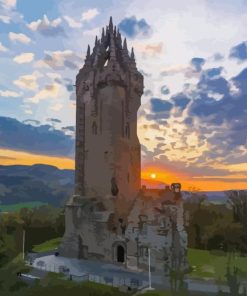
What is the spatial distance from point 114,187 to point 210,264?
1721cm

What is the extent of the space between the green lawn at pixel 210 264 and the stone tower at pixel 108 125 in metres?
13.6

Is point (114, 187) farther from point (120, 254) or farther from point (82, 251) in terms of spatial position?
point (82, 251)

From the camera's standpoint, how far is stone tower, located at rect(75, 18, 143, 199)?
58.3 metres

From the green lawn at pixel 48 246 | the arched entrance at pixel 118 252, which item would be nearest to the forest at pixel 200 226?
the green lawn at pixel 48 246

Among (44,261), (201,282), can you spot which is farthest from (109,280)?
(44,261)

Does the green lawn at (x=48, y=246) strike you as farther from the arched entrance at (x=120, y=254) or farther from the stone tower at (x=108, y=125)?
the arched entrance at (x=120, y=254)

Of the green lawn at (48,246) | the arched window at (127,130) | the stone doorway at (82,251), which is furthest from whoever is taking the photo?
the green lawn at (48,246)

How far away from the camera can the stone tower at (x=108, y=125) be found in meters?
58.3

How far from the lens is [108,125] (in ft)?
192

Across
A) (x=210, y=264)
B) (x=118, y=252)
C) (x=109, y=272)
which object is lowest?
(x=109, y=272)

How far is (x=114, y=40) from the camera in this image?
213 ft

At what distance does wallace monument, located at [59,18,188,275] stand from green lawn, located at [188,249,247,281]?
9.46 ft

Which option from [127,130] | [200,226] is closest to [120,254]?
[127,130]

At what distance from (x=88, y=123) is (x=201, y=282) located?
97.6ft
